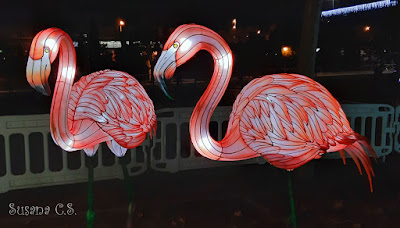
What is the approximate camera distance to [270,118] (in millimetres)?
2930

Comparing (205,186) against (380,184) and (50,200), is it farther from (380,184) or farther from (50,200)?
(380,184)

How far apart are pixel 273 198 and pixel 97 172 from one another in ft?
7.62

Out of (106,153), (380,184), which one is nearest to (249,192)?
(380,184)

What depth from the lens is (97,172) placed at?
4887 mm

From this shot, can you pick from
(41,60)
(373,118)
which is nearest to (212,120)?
(373,118)

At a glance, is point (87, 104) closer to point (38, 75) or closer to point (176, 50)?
point (38, 75)

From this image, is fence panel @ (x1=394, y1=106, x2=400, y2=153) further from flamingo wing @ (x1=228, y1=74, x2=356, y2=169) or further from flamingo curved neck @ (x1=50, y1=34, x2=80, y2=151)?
flamingo curved neck @ (x1=50, y1=34, x2=80, y2=151)

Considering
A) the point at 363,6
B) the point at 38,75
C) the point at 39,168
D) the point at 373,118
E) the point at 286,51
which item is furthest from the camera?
the point at 286,51

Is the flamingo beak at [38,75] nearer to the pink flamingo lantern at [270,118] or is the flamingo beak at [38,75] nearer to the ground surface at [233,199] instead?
the pink flamingo lantern at [270,118]

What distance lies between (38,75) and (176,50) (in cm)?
100

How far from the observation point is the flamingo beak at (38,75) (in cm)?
253

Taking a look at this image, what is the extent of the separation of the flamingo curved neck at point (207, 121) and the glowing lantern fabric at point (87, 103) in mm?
596

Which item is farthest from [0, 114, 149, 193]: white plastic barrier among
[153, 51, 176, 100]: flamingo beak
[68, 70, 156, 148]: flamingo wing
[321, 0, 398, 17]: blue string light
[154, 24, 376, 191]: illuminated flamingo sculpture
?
[321, 0, 398, 17]: blue string light

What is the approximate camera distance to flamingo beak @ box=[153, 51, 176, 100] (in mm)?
2706
